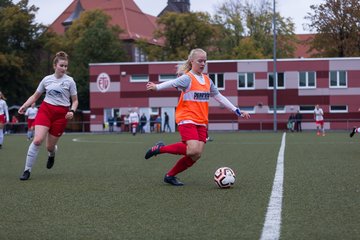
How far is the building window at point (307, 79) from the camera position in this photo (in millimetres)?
53438

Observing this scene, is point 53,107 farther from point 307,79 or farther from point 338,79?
point 338,79

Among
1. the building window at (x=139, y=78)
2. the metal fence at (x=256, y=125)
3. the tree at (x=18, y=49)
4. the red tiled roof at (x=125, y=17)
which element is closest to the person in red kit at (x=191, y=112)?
the metal fence at (x=256, y=125)

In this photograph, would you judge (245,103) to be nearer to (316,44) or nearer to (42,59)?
(316,44)

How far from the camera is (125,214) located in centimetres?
608

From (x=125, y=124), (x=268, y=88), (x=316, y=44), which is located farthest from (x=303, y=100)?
(x=125, y=124)

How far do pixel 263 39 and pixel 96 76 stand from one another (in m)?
22.0

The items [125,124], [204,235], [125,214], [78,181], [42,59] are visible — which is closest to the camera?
[204,235]

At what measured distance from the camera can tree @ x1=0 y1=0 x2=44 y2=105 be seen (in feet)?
213

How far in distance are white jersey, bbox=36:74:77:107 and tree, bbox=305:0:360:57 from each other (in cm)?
4883

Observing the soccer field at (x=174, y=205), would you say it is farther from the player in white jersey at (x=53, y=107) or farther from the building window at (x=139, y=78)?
the building window at (x=139, y=78)

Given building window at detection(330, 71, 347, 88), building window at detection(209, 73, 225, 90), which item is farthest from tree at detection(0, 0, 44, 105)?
building window at detection(330, 71, 347, 88)

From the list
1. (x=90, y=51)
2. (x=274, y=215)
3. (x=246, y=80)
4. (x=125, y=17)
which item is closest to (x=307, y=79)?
(x=246, y=80)

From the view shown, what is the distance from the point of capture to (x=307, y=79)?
53.5m

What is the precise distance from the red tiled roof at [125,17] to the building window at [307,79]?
38.1m
